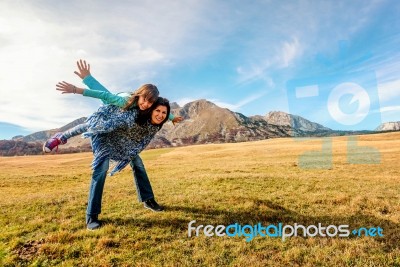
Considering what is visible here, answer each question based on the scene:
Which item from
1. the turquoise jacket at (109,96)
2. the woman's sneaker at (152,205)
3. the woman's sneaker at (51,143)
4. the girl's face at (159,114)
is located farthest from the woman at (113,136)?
the woman's sneaker at (152,205)

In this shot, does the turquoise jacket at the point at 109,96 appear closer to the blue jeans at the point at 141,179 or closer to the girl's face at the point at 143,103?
the girl's face at the point at 143,103

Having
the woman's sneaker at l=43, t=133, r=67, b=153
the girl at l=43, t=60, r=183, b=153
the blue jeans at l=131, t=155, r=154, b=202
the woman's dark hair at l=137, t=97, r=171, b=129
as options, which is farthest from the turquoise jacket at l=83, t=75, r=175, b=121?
the blue jeans at l=131, t=155, r=154, b=202

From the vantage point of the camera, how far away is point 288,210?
8.97 metres

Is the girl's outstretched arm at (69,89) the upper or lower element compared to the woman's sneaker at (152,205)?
upper

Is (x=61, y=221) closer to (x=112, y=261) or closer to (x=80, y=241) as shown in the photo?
(x=80, y=241)

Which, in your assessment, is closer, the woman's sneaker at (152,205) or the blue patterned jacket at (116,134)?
the blue patterned jacket at (116,134)

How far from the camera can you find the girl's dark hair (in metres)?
7.23

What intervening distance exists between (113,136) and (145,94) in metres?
1.56

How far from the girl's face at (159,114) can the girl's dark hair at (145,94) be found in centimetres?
36

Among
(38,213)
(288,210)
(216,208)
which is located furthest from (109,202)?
(288,210)

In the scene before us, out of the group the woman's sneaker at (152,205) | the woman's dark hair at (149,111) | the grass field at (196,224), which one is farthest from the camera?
the woman's sneaker at (152,205)

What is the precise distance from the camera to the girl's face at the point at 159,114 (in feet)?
25.0

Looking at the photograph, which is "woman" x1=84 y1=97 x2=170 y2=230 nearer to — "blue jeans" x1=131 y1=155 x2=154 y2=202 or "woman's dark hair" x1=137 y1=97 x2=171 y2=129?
"woman's dark hair" x1=137 y1=97 x2=171 y2=129

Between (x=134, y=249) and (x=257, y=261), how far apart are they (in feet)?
8.10
